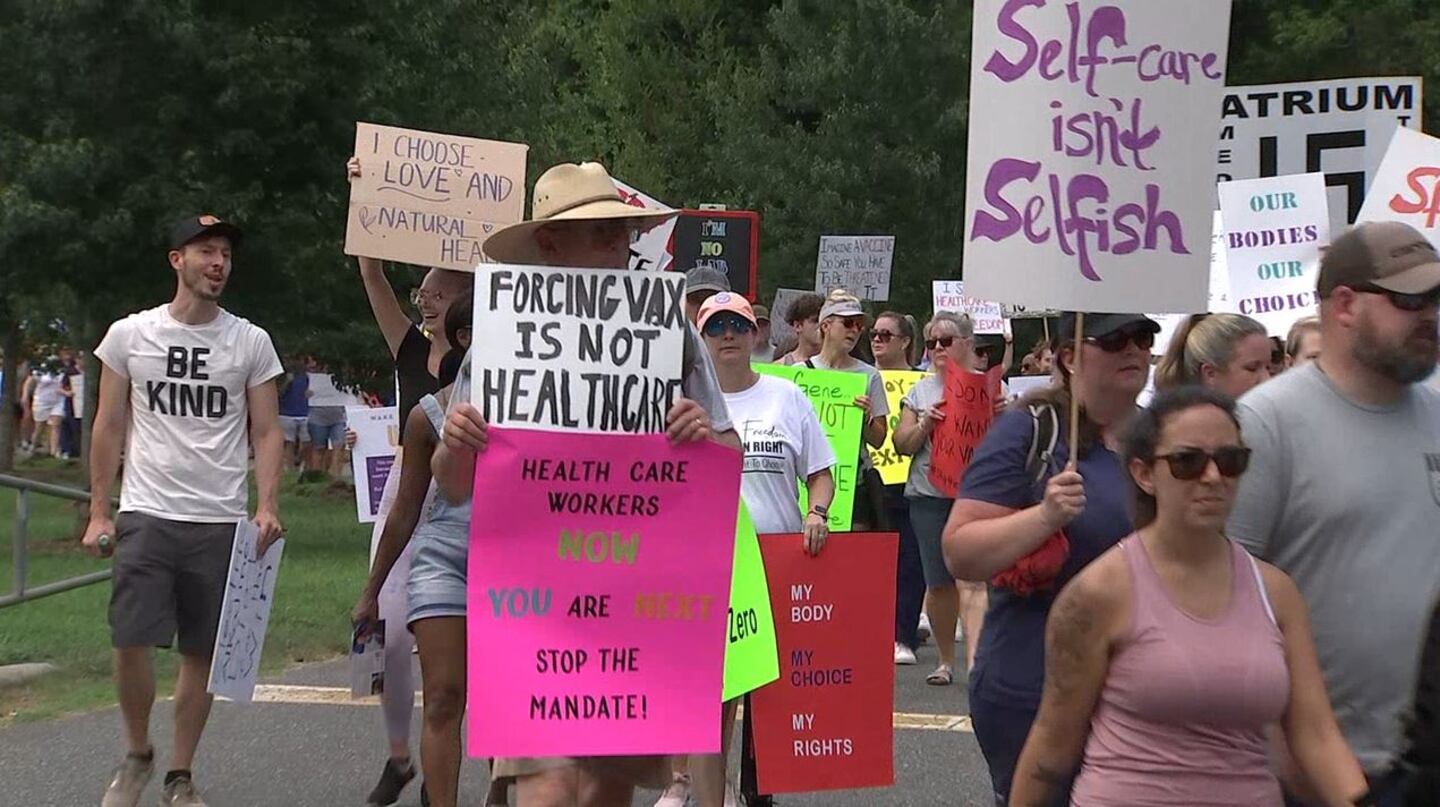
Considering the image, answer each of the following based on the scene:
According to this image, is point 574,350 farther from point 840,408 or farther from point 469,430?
point 840,408

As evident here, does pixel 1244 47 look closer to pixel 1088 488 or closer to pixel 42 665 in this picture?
pixel 42 665

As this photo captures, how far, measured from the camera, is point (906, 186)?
31500 mm

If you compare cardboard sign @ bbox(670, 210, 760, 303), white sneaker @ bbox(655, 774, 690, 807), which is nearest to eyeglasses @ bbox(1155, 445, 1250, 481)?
white sneaker @ bbox(655, 774, 690, 807)

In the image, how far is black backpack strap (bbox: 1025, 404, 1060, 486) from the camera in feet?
15.6

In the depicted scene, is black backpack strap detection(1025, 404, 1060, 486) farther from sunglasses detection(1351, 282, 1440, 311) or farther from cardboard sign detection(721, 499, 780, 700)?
cardboard sign detection(721, 499, 780, 700)

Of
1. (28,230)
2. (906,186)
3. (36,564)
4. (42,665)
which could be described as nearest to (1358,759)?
(42,665)

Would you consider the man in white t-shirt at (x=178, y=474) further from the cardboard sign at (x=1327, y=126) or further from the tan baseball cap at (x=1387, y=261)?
the cardboard sign at (x=1327, y=126)

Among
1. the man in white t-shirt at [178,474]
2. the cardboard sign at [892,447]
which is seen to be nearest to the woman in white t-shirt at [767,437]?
the man in white t-shirt at [178,474]

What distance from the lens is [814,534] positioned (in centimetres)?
721

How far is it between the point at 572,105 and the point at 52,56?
20.2m

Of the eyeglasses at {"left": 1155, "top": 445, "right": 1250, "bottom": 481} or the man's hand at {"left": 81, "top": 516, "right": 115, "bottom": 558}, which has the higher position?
the eyeglasses at {"left": 1155, "top": 445, "right": 1250, "bottom": 481}

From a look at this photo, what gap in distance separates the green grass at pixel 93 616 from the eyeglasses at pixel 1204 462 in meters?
7.23

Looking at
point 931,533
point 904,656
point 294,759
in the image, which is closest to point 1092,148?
point 294,759

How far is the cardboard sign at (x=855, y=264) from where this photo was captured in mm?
21250
